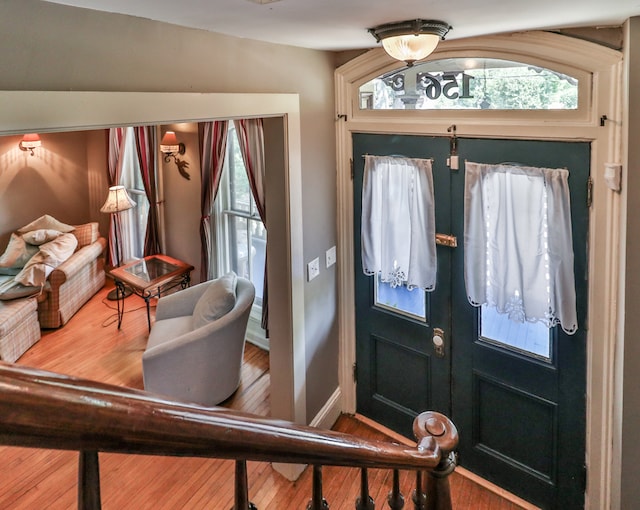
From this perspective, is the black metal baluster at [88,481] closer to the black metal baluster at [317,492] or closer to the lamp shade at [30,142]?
the black metal baluster at [317,492]

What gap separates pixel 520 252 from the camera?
8.18ft

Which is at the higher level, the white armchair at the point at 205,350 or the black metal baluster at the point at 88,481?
the black metal baluster at the point at 88,481

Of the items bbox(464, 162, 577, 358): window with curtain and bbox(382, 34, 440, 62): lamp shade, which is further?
bbox(464, 162, 577, 358): window with curtain

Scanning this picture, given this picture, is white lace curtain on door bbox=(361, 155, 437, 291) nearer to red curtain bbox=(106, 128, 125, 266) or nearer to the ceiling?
the ceiling

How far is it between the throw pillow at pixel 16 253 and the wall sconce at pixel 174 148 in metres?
1.84

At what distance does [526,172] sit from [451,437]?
162cm

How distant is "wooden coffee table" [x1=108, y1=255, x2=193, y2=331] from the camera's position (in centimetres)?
445

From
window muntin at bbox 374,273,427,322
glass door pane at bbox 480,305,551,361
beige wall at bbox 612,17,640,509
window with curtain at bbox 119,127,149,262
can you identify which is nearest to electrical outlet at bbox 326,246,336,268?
window muntin at bbox 374,273,427,322

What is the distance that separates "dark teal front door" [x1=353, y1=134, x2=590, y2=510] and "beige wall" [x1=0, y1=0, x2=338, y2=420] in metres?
0.26

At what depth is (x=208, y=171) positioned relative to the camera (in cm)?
459

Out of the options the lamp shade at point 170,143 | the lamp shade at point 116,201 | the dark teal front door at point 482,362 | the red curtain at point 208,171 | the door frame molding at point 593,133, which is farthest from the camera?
the lamp shade at point 116,201

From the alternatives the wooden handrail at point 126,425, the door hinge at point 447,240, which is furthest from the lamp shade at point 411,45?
the wooden handrail at point 126,425

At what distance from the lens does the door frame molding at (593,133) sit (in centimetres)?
212

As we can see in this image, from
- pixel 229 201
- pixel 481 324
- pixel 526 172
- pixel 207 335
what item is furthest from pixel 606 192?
pixel 229 201
